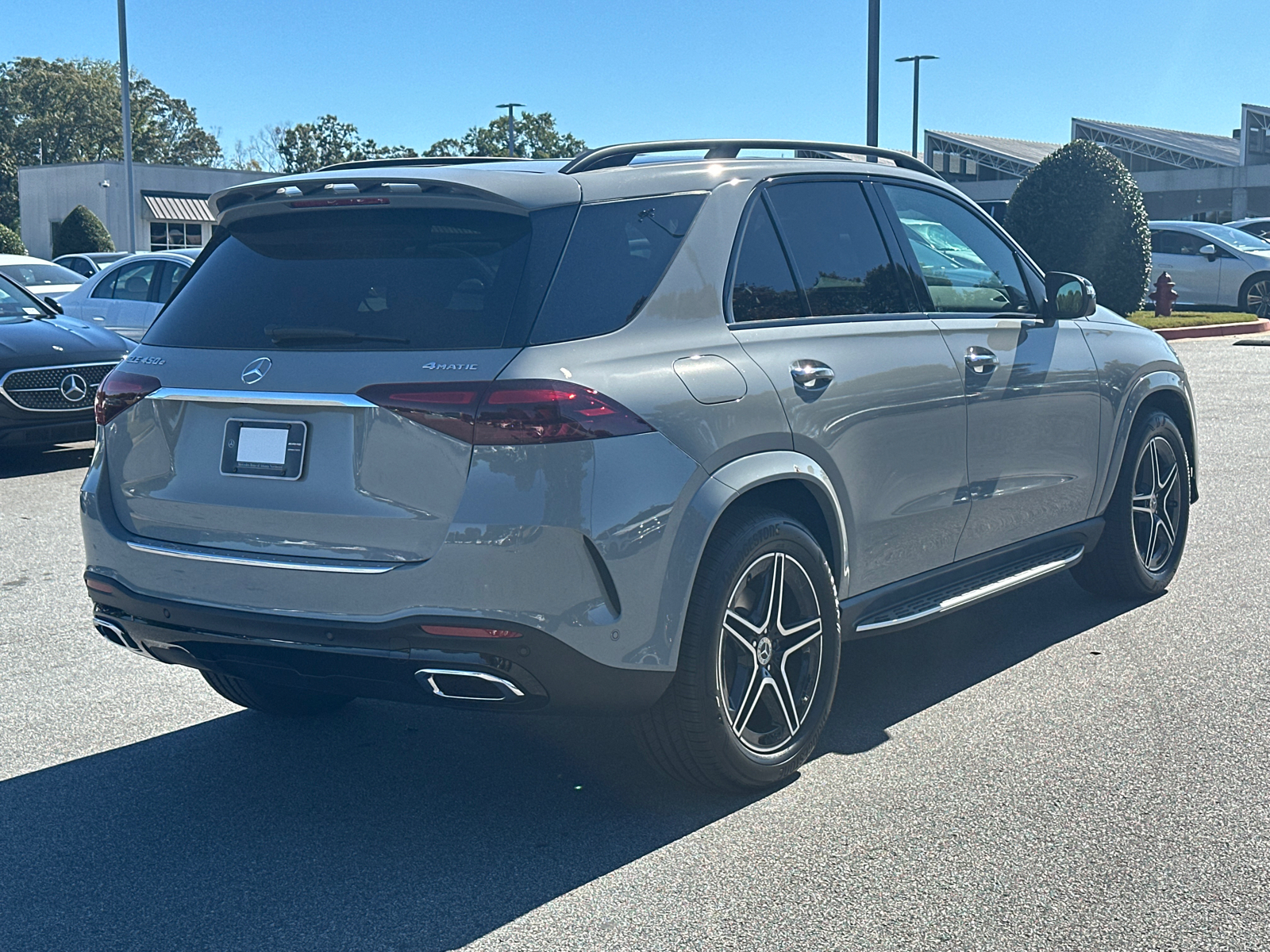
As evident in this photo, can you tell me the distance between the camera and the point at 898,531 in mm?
4727

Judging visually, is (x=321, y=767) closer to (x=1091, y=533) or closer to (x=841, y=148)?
(x=841, y=148)

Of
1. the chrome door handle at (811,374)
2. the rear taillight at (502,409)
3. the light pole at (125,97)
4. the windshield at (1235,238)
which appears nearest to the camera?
the rear taillight at (502,409)

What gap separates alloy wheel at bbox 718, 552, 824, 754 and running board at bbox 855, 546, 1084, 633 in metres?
0.38

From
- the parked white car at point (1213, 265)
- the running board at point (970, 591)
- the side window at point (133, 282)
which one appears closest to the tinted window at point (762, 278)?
the running board at point (970, 591)

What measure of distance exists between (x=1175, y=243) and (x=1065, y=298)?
22.0 meters

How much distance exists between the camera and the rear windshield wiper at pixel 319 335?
3724 millimetres

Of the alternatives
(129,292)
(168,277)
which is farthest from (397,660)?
(129,292)

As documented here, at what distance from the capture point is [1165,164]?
7412cm

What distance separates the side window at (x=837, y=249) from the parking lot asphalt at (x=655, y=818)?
1409 mm

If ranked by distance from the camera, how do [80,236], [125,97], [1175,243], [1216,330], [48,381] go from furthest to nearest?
1. [80,236]
2. [125,97]
3. [1175,243]
4. [1216,330]
5. [48,381]

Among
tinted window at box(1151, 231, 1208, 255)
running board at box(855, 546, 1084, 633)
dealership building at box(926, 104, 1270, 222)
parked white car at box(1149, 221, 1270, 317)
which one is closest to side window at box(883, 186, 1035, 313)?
running board at box(855, 546, 1084, 633)

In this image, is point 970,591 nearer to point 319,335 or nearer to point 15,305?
point 319,335

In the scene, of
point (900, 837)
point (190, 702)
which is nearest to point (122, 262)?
point (190, 702)

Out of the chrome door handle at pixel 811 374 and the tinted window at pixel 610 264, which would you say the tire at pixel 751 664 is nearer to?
the chrome door handle at pixel 811 374
